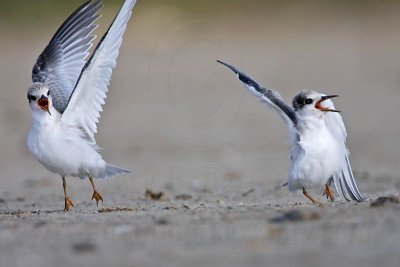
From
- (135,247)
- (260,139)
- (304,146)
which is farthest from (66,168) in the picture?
(260,139)

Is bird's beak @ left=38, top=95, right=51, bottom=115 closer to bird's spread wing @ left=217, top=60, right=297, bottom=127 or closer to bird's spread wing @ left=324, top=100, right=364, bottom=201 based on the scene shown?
bird's spread wing @ left=217, top=60, right=297, bottom=127

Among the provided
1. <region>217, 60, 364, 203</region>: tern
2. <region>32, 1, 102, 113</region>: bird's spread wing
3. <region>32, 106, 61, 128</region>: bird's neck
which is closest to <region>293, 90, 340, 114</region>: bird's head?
<region>217, 60, 364, 203</region>: tern

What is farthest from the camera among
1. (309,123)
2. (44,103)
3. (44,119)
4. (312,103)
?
(44,103)

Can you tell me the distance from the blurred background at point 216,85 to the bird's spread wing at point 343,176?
105 centimetres

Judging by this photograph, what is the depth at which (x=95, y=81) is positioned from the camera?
8352mm

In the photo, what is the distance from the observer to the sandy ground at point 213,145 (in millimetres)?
5512

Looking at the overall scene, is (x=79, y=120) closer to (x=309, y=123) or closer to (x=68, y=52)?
(x=68, y=52)

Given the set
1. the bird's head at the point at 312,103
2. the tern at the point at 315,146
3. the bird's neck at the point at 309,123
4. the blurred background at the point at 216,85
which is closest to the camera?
the tern at the point at 315,146

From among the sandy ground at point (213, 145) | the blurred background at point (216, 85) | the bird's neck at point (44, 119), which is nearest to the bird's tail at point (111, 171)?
the sandy ground at point (213, 145)

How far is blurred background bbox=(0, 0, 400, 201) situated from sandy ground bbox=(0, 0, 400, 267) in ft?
0.14

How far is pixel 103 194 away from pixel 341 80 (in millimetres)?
9486

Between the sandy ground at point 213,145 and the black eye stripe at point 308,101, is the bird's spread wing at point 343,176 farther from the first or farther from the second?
the sandy ground at point 213,145

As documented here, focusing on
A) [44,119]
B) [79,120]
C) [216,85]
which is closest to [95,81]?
[79,120]

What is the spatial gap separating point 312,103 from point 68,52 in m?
3.15
